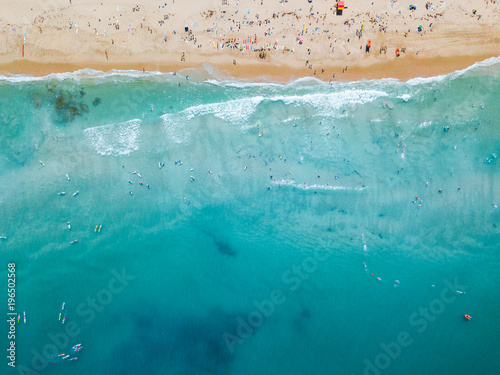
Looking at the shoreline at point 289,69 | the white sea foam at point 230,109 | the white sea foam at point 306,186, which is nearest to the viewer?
the shoreline at point 289,69

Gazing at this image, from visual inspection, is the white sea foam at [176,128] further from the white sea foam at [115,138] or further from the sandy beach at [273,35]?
the sandy beach at [273,35]

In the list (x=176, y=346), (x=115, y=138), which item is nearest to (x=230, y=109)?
(x=115, y=138)

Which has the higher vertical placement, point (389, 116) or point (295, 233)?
point (389, 116)

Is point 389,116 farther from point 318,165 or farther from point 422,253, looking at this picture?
point 422,253

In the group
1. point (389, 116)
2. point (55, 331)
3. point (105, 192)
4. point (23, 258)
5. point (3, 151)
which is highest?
point (389, 116)

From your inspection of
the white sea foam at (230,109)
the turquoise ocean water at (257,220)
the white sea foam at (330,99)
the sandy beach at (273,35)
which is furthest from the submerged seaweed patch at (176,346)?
the sandy beach at (273,35)

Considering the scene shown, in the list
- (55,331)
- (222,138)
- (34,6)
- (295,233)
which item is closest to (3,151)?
(34,6)
